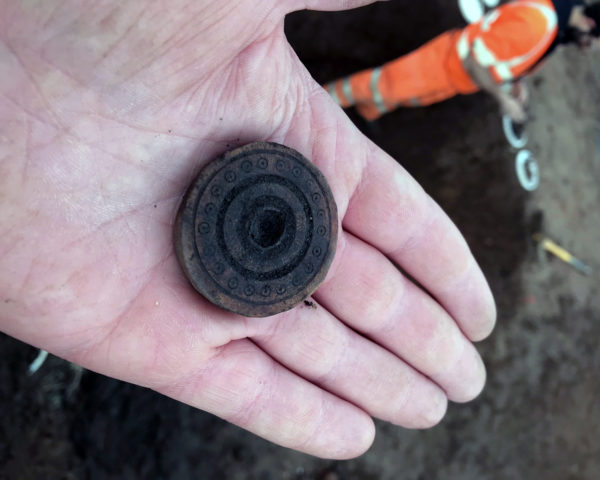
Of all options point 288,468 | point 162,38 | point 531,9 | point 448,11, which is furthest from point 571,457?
point 162,38

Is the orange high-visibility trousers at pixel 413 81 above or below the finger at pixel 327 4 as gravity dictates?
below

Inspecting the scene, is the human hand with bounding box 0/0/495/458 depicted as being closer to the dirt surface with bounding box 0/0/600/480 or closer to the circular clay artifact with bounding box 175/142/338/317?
the circular clay artifact with bounding box 175/142/338/317

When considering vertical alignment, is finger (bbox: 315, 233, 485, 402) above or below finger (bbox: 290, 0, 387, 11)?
below

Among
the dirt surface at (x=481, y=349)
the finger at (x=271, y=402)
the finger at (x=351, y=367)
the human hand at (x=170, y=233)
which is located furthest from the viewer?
the dirt surface at (x=481, y=349)

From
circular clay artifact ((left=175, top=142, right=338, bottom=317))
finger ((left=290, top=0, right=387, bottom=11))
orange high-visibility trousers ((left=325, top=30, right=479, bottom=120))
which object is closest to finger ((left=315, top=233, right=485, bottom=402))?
circular clay artifact ((left=175, top=142, right=338, bottom=317))

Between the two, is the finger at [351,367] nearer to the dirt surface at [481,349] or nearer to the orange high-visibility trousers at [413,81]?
the dirt surface at [481,349]

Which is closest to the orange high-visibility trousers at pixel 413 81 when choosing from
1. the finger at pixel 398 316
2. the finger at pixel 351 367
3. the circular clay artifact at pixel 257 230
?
the finger at pixel 398 316

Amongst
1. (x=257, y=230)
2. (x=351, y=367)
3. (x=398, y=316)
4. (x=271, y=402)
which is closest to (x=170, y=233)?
(x=257, y=230)
